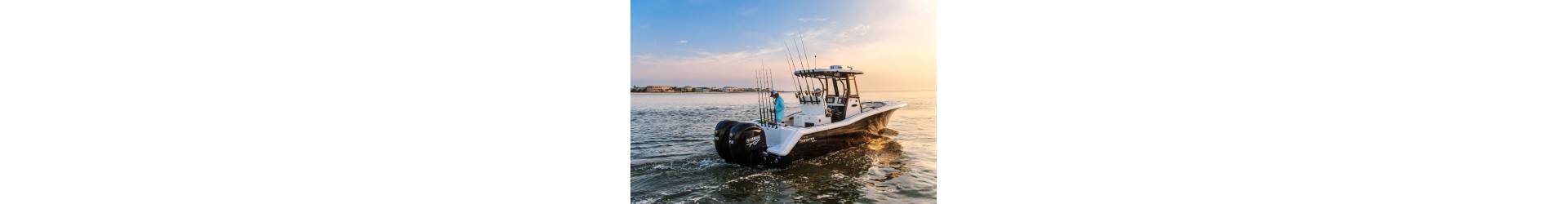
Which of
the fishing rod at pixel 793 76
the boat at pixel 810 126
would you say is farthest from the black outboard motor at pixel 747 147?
the fishing rod at pixel 793 76

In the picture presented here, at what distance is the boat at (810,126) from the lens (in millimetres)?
3039

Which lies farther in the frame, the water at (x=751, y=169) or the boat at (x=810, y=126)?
the boat at (x=810, y=126)

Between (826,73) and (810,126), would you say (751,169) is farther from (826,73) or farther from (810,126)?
(826,73)

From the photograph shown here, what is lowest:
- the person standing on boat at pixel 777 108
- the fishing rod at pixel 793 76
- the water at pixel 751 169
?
the water at pixel 751 169

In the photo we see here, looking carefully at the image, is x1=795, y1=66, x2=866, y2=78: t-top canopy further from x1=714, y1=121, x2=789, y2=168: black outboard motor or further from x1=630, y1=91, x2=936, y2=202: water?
x1=714, y1=121, x2=789, y2=168: black outboard motor

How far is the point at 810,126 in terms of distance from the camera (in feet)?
10.9

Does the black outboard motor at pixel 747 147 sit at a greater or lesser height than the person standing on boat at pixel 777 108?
lesser

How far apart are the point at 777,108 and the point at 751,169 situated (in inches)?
10.0

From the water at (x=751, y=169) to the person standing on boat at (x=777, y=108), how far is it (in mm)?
33

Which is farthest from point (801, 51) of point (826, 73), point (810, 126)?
point (810, 126)

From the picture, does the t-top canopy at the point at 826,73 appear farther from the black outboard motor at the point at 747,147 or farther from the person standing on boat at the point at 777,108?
the black outboard motor at the point at 747,147
